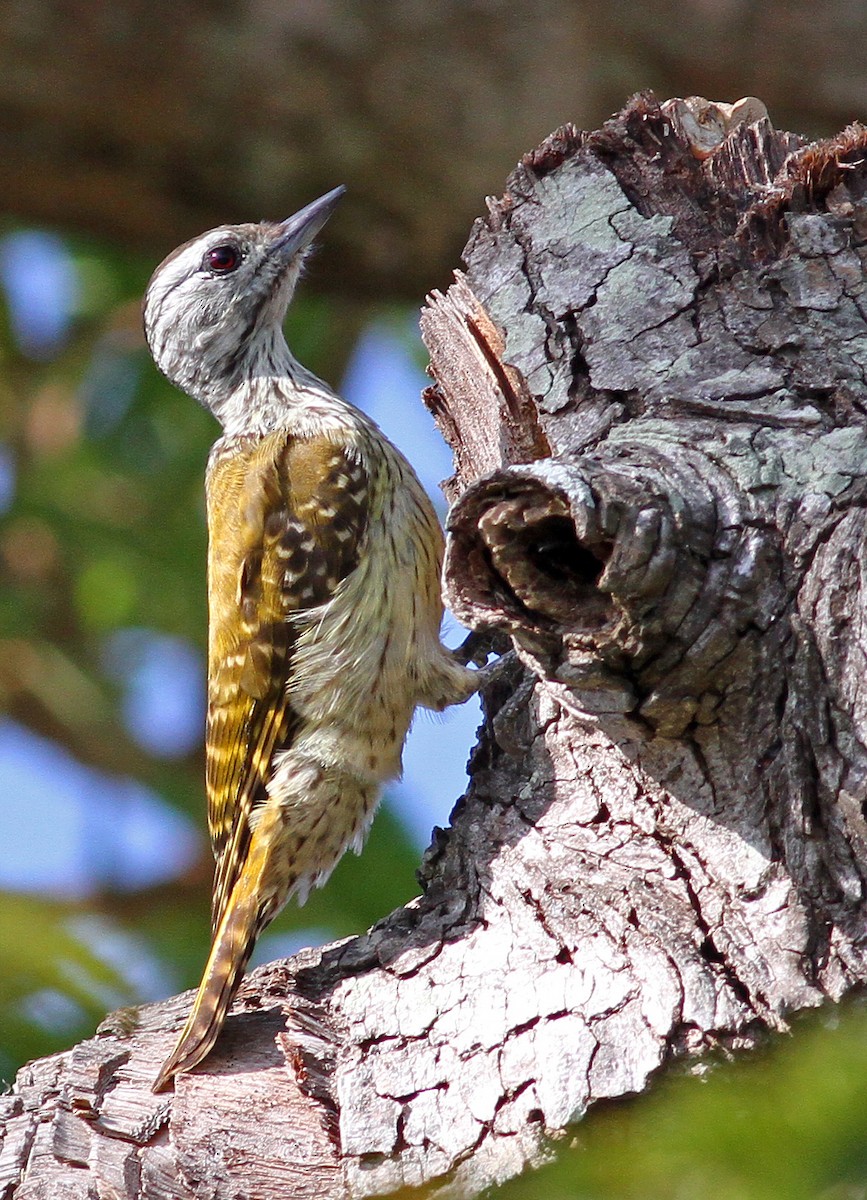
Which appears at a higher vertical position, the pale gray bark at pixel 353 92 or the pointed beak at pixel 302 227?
the pale gray bark at pixel 353 92

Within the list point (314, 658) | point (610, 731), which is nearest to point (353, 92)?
point (314, 658)

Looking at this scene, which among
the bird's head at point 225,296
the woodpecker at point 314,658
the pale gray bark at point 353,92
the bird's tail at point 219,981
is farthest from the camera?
the pale gray bark at point 353,92

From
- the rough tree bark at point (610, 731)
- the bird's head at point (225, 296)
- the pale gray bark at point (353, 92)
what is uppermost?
the pale gray bark at point (353, 92)

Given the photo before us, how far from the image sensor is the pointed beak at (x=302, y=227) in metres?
6.25

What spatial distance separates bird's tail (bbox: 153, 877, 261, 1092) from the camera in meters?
3.44

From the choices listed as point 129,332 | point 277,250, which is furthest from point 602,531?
point 129,332

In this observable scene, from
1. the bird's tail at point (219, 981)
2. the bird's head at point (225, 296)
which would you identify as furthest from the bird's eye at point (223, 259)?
the bird's tail at point (219, 981)

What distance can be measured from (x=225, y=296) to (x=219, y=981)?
3.57 meters

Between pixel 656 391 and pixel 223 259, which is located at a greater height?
pixel 223 259

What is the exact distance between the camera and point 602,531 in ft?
8.23

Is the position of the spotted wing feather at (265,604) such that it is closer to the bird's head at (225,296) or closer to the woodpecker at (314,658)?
the woodpecker at (314,658)

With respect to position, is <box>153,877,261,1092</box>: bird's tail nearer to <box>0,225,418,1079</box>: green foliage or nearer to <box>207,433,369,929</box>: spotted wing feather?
<box>207,433,369,929</box>: spotted wing feather

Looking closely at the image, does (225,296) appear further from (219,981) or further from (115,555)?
(219,981)

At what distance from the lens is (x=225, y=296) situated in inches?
252
